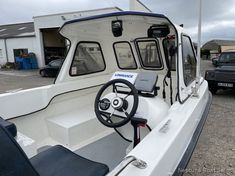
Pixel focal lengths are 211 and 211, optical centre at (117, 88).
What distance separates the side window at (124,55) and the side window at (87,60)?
0.38 metres

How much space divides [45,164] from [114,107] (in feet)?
2.74

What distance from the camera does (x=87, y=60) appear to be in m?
3.87

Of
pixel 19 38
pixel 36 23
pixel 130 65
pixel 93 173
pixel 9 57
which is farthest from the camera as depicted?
pixel 9 57

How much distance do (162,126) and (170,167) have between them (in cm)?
37

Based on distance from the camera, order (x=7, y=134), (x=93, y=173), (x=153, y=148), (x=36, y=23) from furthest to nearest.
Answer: (x=36, y=23) < (x=93, y=173) < (x=153, y=148) < (x=7, y=134)

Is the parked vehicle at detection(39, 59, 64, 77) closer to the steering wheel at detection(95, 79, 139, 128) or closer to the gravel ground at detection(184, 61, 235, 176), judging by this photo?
the gravel ground at detection(184, 61, 235, 176)

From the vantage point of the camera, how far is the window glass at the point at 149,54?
164 inches

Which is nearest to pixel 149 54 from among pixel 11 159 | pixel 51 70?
pixel 11 159

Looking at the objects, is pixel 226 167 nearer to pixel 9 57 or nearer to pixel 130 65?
pixel 130 65

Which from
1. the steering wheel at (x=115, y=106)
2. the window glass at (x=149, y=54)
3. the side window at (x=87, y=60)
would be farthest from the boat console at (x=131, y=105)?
the window glass at (x=149, y=54)

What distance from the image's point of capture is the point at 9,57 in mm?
21141

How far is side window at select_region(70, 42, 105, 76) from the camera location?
142 inches

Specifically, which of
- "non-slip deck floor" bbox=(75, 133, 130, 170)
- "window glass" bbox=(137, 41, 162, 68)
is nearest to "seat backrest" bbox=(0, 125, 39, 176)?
"non-slip deck floor" bbox=(75, 133, 130, 170)

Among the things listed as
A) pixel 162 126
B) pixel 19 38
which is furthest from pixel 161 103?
pixel 19 38
